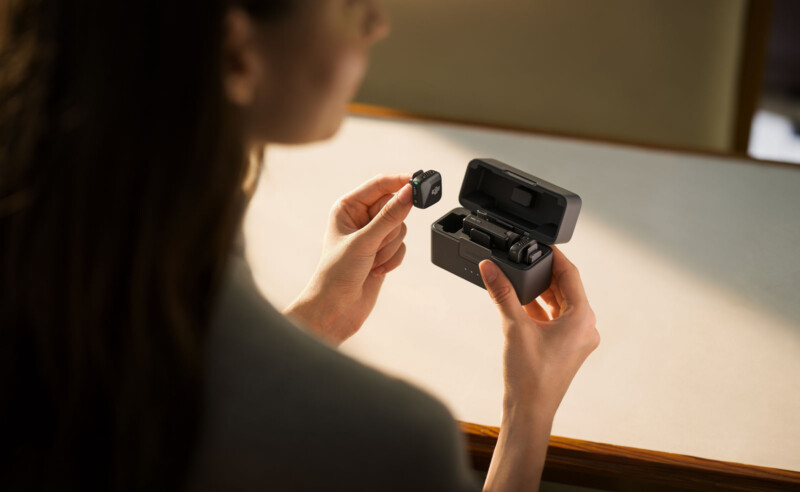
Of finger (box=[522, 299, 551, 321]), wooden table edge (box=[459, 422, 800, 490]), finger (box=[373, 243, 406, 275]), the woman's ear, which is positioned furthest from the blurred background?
the woman's ear

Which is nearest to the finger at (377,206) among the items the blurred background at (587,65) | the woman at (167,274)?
the woman at (167,274)

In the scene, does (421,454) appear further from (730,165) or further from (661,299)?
(730,165)

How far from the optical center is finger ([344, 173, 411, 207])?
812mm

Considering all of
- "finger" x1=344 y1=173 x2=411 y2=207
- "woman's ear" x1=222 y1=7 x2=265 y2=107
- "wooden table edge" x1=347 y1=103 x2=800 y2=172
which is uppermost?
"woman's ear" x1=222 y1=7 x2=265 y2=107

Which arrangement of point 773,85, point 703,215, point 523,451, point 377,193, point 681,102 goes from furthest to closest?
point 773,85
point 681,102
point 703,215
point 377,193
point 523,451

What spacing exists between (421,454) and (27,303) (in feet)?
0.87

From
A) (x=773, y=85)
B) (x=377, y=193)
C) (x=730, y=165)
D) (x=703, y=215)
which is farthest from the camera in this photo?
(x=773, y=85)

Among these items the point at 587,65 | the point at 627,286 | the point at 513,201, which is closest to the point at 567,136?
the point at 587,65

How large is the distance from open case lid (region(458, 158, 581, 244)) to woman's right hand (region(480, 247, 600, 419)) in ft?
0.30

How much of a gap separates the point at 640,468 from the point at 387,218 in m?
0.38

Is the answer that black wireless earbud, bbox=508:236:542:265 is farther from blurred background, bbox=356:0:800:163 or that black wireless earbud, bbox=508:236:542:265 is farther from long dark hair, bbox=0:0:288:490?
blurred background, bbox=356:0:800:163

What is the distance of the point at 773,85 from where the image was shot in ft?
9.07

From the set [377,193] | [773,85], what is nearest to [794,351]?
[377,193]

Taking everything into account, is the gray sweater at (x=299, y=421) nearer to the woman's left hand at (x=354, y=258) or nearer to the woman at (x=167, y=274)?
the woman at (x=167, y=274)
